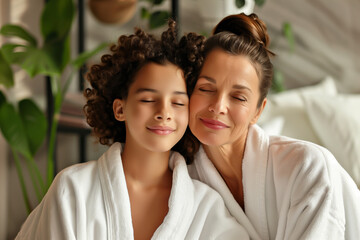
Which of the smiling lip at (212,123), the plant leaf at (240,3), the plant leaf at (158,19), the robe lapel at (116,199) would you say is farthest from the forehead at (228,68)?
the plant leaf at (158,19)

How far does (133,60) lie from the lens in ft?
3.92

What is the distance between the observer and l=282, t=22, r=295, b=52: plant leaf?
2562 mm

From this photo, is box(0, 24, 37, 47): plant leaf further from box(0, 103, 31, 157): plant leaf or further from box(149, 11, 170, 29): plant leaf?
box(149, 11, 170, 29): plant leaf

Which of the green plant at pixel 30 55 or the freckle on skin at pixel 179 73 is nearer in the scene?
the freckle on skin at pixel 179 73

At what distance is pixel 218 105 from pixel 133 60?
0.25 m

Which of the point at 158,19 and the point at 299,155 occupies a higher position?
the point at 158,19

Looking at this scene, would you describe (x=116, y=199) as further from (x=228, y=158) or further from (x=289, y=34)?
(x=289, y=34)

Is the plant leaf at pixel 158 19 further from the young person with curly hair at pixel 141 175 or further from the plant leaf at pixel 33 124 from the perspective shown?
the young person with curly hair at pixel 141 175

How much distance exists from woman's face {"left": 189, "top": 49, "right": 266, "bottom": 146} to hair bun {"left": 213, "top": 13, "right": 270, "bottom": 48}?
84 mm

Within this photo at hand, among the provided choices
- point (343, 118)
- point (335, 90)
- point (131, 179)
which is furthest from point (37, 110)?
point (335, 90)

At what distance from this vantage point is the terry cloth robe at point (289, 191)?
1152 millimetres

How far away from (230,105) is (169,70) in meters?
0.18

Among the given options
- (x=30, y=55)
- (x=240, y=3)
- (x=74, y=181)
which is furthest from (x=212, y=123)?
(x=30, y=55)

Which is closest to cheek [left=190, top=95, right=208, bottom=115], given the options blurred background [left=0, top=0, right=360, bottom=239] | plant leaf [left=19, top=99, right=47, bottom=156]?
plant leaf [left=19, top=99, right=47, bottom=156]
